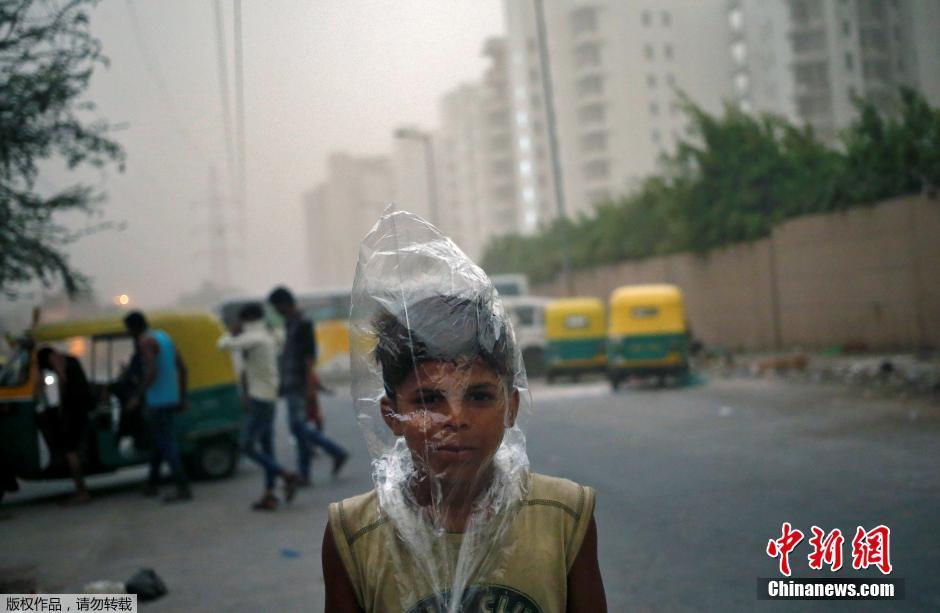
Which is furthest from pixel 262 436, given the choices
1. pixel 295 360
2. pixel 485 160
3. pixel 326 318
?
pixel 485 160

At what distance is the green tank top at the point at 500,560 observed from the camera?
186cm

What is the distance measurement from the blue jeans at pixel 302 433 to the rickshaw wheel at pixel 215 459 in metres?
2.10

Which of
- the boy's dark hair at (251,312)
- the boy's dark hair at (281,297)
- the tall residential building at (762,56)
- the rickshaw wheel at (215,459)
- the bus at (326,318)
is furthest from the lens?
the tall residential building at (762,56)

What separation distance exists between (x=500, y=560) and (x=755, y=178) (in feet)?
82.1

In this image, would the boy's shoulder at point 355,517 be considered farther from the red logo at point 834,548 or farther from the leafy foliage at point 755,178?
the leafy foliage at point 755,178

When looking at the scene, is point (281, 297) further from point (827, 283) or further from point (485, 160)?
point (485, 160)

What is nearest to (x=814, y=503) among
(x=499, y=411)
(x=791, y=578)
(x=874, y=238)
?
(x=791, y=578)

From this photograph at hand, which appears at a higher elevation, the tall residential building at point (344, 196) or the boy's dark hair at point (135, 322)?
the tall residential building at point (344, 196)

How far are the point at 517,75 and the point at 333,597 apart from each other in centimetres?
8689

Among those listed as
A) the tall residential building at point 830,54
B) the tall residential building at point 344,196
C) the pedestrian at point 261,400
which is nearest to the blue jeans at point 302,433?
the pedestrian at point 261,400

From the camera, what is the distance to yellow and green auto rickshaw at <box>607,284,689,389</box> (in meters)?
18.2

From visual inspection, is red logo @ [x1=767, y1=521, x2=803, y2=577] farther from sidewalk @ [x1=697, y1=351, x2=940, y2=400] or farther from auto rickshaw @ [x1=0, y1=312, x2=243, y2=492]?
sidewalk @ [x1=697, y1=351, x2=940, y2=400]

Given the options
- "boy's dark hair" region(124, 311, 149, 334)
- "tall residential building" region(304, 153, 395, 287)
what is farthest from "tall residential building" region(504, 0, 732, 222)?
"tall residential building" region(304, 153, 395, 287)

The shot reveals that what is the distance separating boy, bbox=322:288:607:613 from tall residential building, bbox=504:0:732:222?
7276 cm
